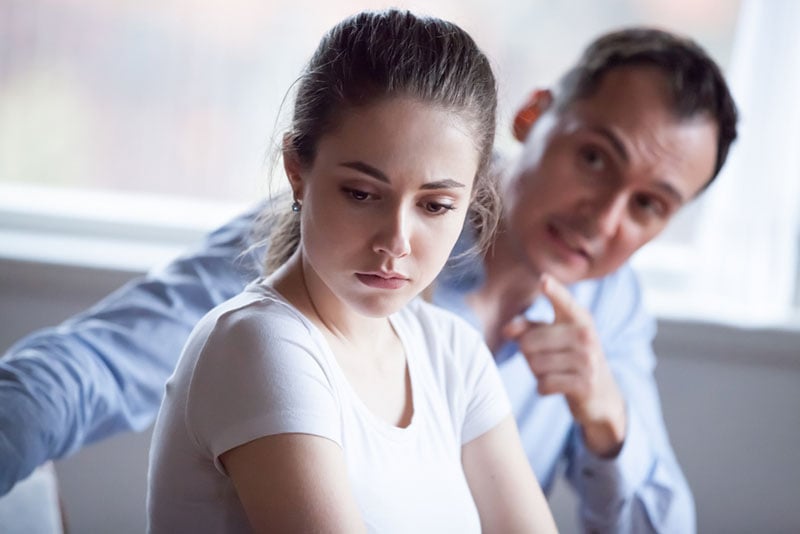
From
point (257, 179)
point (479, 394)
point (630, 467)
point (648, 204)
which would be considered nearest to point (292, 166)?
point (479, 394)

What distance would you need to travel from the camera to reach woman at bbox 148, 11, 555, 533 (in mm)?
811

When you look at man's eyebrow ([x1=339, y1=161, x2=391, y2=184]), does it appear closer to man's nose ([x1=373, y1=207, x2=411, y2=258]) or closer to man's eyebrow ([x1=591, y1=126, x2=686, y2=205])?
man's nose ([x1=373, y1=207, x2=411, y2=258])

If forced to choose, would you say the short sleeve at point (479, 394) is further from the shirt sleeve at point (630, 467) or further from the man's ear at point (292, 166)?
the shirt sleeve at point (630, 467)

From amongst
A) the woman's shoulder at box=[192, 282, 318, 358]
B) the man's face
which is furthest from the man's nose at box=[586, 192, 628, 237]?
the woman's shoulder at box=[192, 282, 318, 358]

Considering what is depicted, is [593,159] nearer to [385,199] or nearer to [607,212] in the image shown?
[607,212]

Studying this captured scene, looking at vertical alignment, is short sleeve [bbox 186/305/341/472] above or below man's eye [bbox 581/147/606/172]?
Result: below

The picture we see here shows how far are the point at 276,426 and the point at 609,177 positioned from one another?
751 mm

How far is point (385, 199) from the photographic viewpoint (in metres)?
0.83

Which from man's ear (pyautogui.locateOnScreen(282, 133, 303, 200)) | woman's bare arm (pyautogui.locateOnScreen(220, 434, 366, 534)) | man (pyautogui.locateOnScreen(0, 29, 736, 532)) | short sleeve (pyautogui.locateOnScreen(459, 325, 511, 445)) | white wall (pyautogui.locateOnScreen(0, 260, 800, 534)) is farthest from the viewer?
white wall (pyautogui.locateOnScreen(0, 260, 800, 534))

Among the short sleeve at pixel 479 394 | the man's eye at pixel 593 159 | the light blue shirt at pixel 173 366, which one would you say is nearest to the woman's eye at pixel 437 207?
the short sleeve at pixel 479 394

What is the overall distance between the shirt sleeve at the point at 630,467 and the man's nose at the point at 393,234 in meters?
0.74

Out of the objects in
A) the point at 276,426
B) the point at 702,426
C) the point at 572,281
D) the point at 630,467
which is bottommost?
the point at 702,426

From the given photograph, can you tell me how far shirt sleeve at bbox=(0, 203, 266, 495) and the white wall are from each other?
57 cm

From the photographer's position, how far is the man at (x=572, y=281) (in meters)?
1.33
